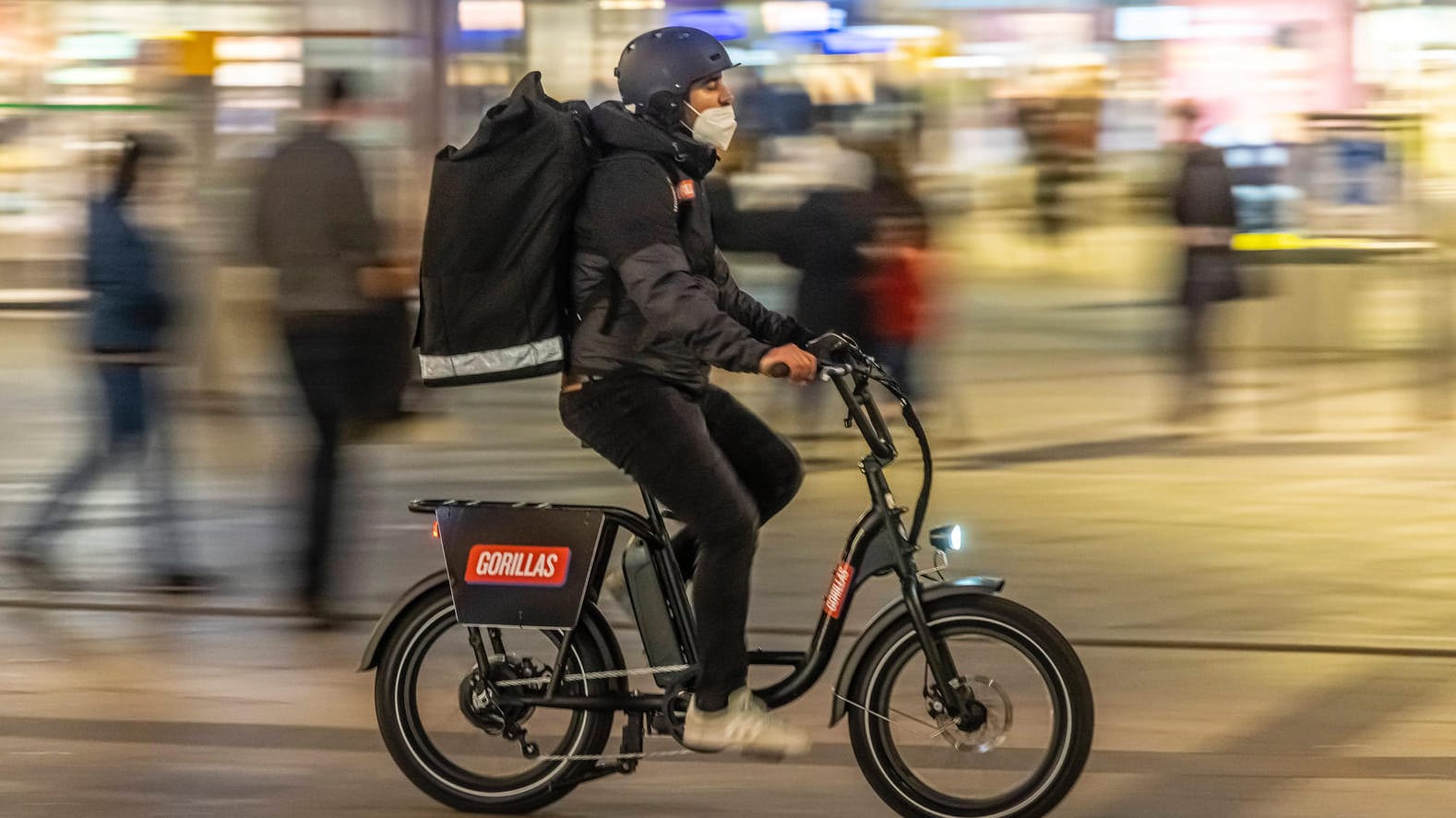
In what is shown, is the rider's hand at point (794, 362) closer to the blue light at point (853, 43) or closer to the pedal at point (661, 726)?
the pedal at point (661, 726)

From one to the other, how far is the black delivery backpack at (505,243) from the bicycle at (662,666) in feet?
1.48

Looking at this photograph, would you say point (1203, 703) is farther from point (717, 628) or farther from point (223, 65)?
point (223, 65)

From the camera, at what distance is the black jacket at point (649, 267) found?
4.55 meters

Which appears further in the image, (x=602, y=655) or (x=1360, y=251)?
(x=1360, y=251)

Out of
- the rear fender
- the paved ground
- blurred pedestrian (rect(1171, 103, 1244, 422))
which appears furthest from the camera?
blurred pedestrian (rect(1171, 103, 1244, 422))

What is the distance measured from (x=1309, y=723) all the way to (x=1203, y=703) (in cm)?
33

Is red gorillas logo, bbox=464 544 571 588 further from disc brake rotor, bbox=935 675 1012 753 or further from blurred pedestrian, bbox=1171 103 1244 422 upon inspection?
blurred pedestrian, bbox=1171 103 1244 422

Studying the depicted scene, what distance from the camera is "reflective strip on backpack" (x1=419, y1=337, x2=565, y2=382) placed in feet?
15.4

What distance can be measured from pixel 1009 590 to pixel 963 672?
2.89 metres

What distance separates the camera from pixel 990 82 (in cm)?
2262

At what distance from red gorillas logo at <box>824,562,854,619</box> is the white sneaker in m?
0.27


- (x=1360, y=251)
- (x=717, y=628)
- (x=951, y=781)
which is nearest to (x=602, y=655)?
(x=717, y=628)

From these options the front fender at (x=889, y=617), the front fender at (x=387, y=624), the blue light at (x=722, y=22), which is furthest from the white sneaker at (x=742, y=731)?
the blue light at (x=722, y=22)

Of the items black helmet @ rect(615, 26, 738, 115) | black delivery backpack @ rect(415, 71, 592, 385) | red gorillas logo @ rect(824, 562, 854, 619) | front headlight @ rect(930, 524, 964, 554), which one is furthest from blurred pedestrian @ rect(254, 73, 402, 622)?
front headlight @ rect(930, 524, 964, 554)
